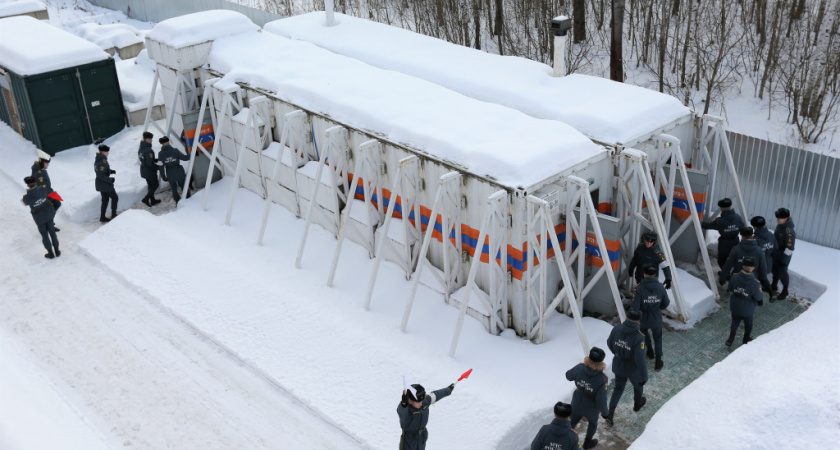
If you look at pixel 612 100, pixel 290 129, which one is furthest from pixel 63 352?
pixel 612 100

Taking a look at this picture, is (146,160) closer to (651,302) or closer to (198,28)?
(198,28)

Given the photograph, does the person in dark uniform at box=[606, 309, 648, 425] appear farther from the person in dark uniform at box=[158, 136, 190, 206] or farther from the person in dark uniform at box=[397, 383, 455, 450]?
the person in dark uniform at box=[158, 136, 190, 206]

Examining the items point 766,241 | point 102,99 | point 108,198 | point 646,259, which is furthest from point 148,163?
point 766,241

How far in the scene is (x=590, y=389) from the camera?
8.12 m

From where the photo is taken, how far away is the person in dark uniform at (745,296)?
31.5 feet

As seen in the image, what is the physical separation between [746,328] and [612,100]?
3.80m

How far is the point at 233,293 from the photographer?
37.3 ft

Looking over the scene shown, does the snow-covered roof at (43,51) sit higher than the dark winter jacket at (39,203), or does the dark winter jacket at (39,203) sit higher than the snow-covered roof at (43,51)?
the snow-covered roof at (43,51)

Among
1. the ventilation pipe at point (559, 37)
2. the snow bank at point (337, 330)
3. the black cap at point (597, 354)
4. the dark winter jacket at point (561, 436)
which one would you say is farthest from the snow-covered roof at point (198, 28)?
the dark winter jacket at point (561, 436)

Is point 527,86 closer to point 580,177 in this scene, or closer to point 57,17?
point 580,177

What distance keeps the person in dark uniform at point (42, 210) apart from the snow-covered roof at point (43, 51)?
11.6ft

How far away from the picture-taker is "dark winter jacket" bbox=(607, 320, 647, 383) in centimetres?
848

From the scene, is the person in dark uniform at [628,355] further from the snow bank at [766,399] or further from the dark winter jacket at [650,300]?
the dark winter jacket at [650,300]

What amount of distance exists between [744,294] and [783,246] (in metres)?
1.45
